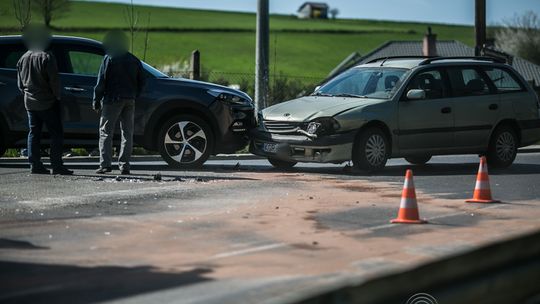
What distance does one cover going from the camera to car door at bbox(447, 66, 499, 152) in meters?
16.2

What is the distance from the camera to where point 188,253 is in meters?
7.93

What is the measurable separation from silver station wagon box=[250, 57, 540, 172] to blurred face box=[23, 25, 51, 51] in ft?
11.0

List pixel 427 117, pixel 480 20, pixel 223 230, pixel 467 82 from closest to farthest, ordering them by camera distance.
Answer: pixel 223 230, pixel 427 117, pixel 467 82, pixel 480 20

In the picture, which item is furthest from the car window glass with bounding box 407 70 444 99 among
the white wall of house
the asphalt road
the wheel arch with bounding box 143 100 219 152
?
the white wall of house

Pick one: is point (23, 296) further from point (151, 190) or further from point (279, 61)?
point (279, 61)

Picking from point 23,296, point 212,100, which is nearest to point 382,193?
point 212,100

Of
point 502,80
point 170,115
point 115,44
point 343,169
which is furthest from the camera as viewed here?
point 502,80

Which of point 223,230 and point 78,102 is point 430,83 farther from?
point 223,230

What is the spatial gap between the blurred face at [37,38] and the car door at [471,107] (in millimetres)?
6288

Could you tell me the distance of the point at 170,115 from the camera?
601 inches

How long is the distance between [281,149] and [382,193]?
2.82 m

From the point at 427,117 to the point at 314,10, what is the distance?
4996 inches

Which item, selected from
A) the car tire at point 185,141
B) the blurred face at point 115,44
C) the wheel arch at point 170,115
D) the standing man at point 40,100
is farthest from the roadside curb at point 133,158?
the blurred face at point 115,44

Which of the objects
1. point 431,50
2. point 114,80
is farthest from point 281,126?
point 431,50
